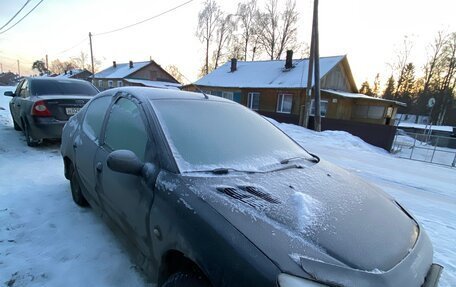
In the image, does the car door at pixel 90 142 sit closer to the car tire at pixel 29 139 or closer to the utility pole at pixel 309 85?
the car tire at pixel 29 139

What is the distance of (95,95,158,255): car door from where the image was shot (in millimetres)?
1922

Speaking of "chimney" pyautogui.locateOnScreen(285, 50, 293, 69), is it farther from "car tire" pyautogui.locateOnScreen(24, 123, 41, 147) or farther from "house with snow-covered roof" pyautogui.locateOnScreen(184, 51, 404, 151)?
"car tire" pyautogui.locateOnScreen(24, 123, 41, 147)

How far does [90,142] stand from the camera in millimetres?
2906

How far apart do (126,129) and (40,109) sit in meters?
4.58

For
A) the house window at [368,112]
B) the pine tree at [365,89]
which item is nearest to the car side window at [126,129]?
the house window at [368,112]

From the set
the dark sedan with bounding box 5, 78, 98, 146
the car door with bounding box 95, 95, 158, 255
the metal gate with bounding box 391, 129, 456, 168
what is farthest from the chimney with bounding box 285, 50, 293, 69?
the car door with bounding box 95, 95, 158, 255

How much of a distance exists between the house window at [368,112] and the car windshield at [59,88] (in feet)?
77.2

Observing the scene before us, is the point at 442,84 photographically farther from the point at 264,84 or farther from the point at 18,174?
the point at 18,174

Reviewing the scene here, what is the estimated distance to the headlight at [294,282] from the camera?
43.5 inches

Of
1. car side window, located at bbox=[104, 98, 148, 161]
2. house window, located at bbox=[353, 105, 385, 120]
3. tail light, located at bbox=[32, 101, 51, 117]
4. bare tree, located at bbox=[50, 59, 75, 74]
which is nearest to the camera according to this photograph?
car side window, located at bbox=[104, 98, 148, 161]

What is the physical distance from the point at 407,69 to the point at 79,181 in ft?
188

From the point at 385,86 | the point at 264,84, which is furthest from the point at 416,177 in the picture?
the point at 385,86

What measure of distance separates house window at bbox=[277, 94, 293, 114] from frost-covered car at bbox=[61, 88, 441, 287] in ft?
66.8

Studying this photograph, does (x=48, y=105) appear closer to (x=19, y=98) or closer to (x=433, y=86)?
(x=19, y=98)
